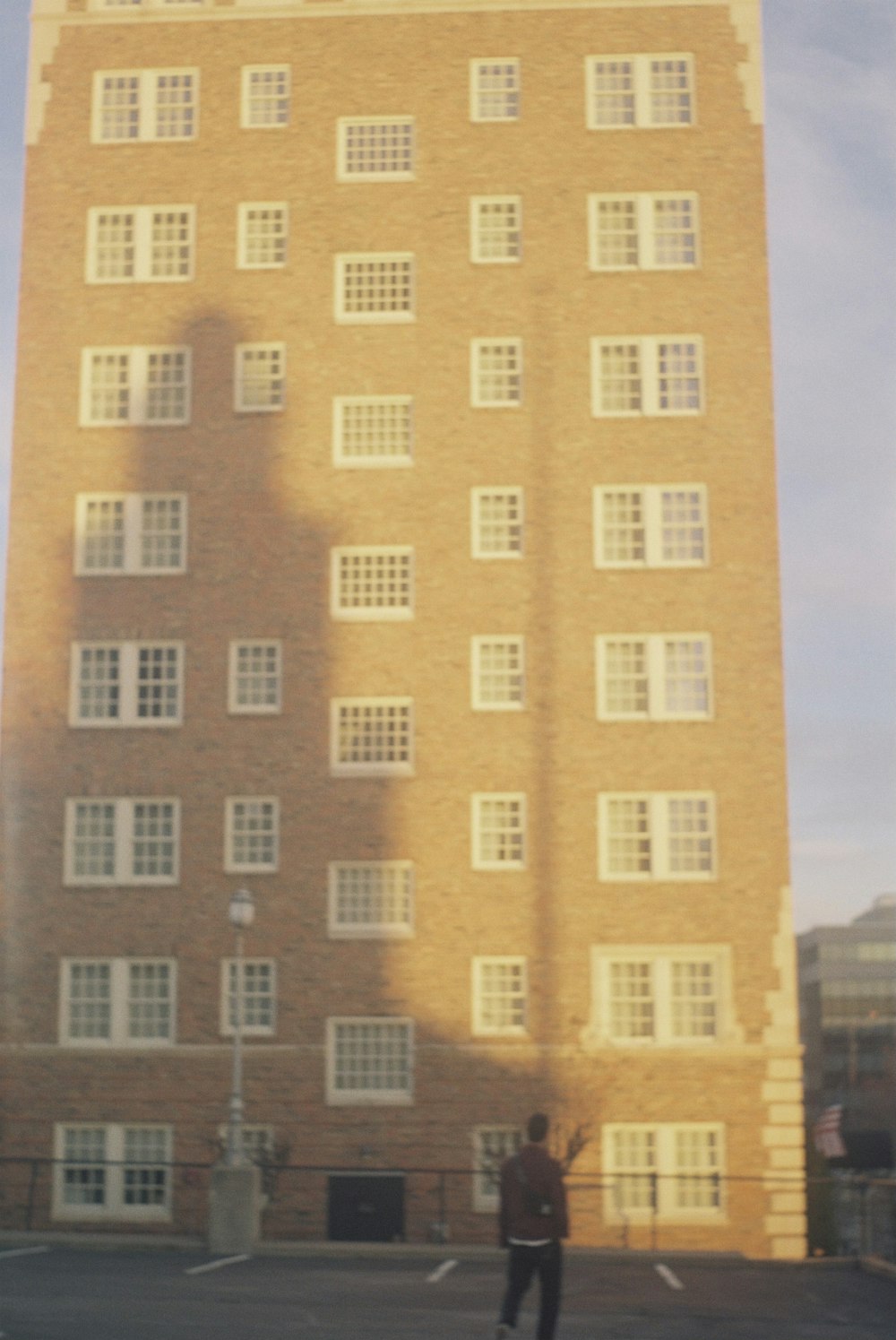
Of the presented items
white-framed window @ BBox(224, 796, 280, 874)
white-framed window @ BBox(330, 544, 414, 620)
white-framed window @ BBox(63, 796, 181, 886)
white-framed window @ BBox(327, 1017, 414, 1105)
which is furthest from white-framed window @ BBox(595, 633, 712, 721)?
white-framed window @ BBox(63, 796, 181, 886)

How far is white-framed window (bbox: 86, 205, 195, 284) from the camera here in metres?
53.8

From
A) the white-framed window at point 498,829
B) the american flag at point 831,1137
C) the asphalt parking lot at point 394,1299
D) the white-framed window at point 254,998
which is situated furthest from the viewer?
the white-framed window at point 498,829

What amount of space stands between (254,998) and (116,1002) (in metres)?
3.60

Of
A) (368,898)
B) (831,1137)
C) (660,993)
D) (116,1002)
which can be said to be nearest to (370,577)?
(368,898)

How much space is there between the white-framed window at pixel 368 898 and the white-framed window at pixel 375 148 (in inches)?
761

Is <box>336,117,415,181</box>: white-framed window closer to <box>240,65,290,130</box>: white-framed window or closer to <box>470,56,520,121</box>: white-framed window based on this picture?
<box>240,65,290,130</box>: white-framed window

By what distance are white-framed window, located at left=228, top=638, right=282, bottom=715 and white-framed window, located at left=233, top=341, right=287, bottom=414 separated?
6.62 metres

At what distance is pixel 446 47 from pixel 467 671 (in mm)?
18341

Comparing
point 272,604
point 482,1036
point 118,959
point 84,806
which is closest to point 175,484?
point 272,604

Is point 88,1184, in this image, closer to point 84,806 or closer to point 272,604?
point 84,806

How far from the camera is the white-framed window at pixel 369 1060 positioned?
48656 millimetres

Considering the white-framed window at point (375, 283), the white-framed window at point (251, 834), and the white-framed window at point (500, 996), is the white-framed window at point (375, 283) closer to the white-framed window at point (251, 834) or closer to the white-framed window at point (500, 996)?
the white-framed window at point (251, 834)

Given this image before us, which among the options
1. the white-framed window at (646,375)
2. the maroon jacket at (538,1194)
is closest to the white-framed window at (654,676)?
the white-framed window at (646,375)

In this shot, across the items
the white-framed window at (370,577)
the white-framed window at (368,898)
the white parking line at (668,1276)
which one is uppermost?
the white-framed window at (370,577)
